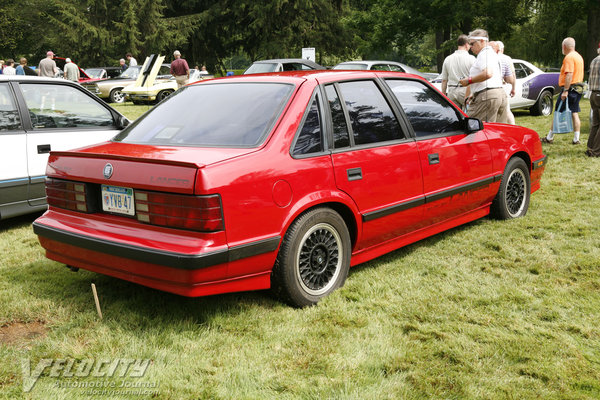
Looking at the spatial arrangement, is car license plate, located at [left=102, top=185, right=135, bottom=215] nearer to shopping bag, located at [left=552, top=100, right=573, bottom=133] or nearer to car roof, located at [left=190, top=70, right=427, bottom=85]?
car roof, located at [left=190, top=70, right=427, bottom=85]

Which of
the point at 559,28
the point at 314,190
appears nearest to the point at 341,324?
the point at 314,190

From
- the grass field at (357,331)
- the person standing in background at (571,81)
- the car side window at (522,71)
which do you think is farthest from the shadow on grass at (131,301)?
the car side window at (522,71)

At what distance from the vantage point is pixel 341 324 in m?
3.44

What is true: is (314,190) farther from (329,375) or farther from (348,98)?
(329,375)

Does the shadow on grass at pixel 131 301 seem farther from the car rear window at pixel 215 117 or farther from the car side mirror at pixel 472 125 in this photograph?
the car side mirror at pixel 472 125

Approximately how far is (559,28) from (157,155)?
32.9m

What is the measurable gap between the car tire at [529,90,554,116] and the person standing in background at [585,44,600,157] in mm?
5637

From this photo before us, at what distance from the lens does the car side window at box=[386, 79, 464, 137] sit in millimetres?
4523

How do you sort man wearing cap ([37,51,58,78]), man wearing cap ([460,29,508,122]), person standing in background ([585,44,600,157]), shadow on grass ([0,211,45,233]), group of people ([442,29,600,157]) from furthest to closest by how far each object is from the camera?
man wearing cap ([37,51,58,78])
person standing in background ([585,44,600,157])
group of people ([442,29,600,157])
man wearing cap ([460,29,508,122])
shadow on grass ([0,211,45,233])

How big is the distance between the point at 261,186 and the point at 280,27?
38.2 meters

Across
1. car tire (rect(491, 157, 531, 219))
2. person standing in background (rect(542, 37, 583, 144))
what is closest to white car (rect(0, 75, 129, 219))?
car tire (rect(491, 157, 531, 219))

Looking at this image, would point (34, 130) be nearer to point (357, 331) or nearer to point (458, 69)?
point (357, 331)

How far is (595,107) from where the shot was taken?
28.0 ft

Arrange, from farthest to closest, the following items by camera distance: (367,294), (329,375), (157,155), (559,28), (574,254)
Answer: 1. (559,28)
2. (574,254)
3. (367,294)
4. (157,155)
5. (329,375)
